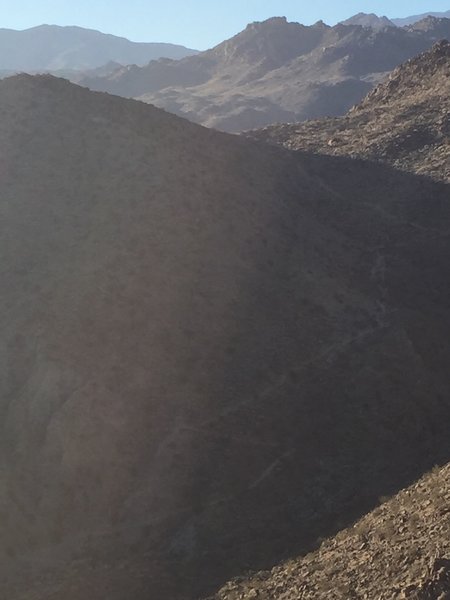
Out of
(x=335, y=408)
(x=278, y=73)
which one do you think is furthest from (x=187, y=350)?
(x=278, y=73)

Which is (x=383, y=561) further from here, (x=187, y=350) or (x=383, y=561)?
(x=187, y=350)

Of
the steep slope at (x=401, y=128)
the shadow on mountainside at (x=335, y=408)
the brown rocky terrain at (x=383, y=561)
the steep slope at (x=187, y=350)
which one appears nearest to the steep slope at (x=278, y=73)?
the steep slope at (x=401, y=128)

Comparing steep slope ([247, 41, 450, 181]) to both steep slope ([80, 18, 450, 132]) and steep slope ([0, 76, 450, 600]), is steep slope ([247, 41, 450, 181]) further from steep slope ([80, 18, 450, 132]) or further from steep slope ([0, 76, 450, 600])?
steep slope ([80, 18, 450, 132])

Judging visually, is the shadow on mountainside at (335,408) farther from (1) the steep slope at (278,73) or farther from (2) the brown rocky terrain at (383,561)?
(1) the steep slope at (278,73)

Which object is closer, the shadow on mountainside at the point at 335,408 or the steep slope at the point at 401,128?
the shadow on mountainside at the point at 335,408

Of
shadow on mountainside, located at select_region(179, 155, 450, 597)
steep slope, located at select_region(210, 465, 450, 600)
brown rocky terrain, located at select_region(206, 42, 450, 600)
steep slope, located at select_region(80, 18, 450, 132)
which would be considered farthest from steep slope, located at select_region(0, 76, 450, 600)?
steep slope, located at select_region(80, 18, 450, 132)

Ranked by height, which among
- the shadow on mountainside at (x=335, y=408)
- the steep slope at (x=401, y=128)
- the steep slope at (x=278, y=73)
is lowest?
the shadow on mountainside at (x=335, y=408)
